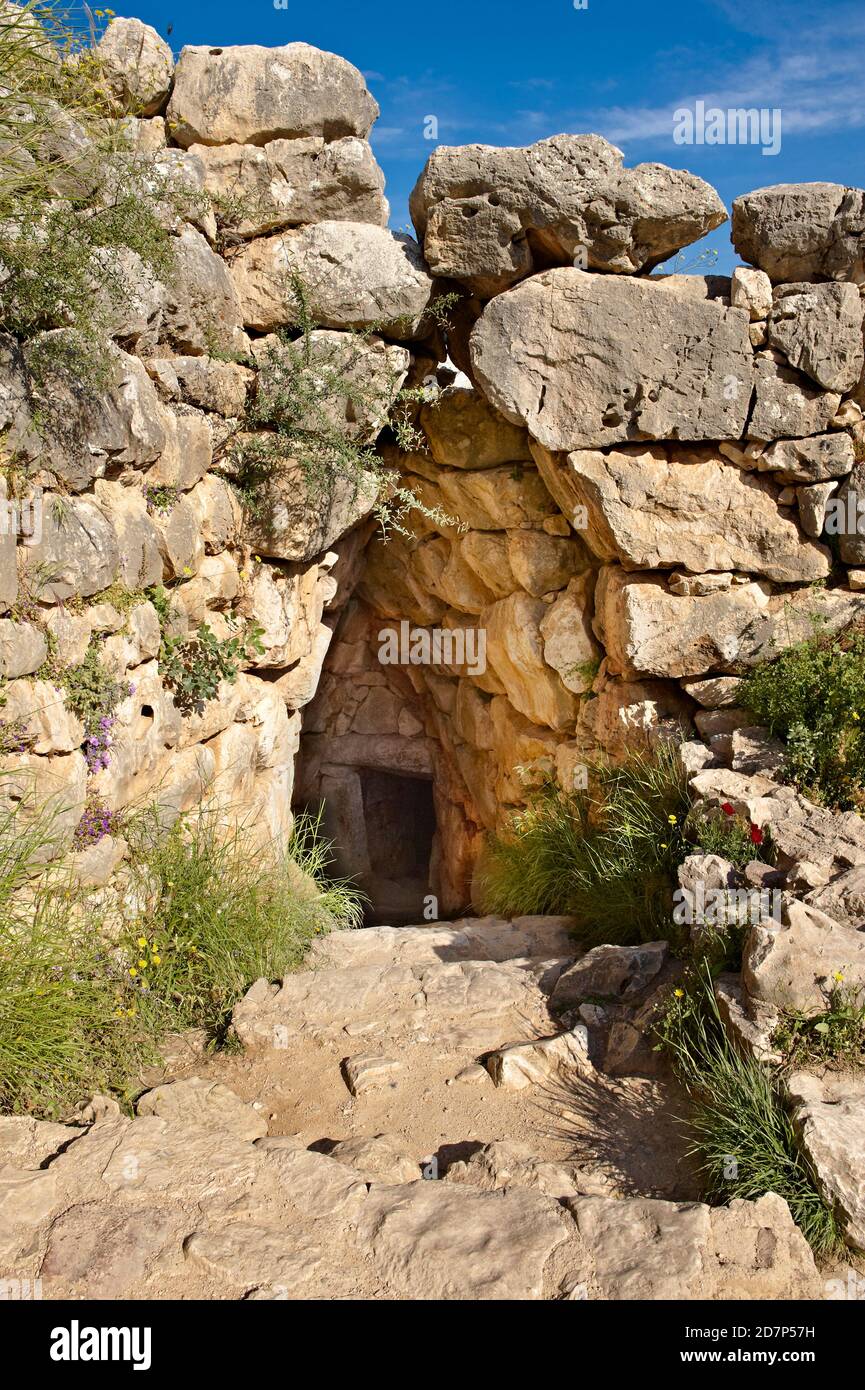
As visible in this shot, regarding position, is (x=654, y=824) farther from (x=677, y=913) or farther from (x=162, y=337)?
(x=162, y=337)

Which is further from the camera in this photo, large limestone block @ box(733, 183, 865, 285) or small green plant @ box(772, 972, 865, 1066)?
large limestone block @ box(733, 183, 865, 285)

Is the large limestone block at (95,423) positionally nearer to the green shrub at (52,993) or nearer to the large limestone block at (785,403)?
the green shrub at (52,993)

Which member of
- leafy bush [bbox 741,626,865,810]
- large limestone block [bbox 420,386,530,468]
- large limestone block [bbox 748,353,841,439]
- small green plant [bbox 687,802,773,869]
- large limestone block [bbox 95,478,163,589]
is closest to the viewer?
small green plant [bbox 687,802,773,869]

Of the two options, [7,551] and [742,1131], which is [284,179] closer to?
[7,551]

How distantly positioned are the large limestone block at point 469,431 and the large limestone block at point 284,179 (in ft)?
4.94

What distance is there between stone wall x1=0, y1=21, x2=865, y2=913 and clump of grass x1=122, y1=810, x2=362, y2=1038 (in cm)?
59

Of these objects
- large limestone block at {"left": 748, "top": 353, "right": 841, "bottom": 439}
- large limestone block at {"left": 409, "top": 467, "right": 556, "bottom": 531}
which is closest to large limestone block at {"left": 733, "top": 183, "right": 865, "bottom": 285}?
large limestone block at {"left": 748, "top": 353, "right": 841, "bottom": 439}

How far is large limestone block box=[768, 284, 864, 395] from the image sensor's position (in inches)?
234

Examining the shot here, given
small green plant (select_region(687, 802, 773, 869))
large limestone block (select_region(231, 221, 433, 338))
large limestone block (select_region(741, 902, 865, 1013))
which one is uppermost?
large limestone block (select_region(231, 221, 433, 338))

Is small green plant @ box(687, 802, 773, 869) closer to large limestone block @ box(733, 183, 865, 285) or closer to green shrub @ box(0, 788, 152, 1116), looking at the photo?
green shrub @ box(0, 788, 152, 1116)

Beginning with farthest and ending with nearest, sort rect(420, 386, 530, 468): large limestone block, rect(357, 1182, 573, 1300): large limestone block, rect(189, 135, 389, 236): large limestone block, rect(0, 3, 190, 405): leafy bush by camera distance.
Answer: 1. rect(420, 386, 530, 468): large limestone block
2. rect(189, 135, 389, 236): large limestone block
3. rect(0, 3, 190, 405): leafy bush
4. rect(357, 1182, 573, 1300): large limestone block

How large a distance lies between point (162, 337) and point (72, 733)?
7.92ft

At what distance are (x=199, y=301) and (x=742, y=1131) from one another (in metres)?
4.88

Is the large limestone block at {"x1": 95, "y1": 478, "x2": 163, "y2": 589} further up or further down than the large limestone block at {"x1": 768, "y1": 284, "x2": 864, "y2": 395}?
further down
